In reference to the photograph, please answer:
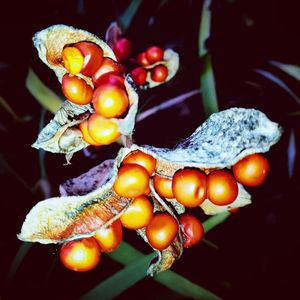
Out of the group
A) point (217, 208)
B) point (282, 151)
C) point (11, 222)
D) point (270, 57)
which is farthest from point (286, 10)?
point (11, 222)

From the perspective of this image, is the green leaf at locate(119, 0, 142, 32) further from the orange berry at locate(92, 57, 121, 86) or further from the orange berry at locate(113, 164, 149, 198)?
the orange berry at locate(113, 164, 149, 198)

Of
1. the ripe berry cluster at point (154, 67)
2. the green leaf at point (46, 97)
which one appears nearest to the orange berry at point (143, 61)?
the ripe berry cluster at point (154, 67)

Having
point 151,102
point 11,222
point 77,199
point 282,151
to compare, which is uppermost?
point 77,199

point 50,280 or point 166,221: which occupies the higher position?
point 166,221

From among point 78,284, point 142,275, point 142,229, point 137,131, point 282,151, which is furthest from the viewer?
point 282,151

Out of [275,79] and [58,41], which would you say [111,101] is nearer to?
[58,41]

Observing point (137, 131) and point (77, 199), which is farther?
point (137, 131)

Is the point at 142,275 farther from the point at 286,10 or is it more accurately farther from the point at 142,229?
the point at 286,10
